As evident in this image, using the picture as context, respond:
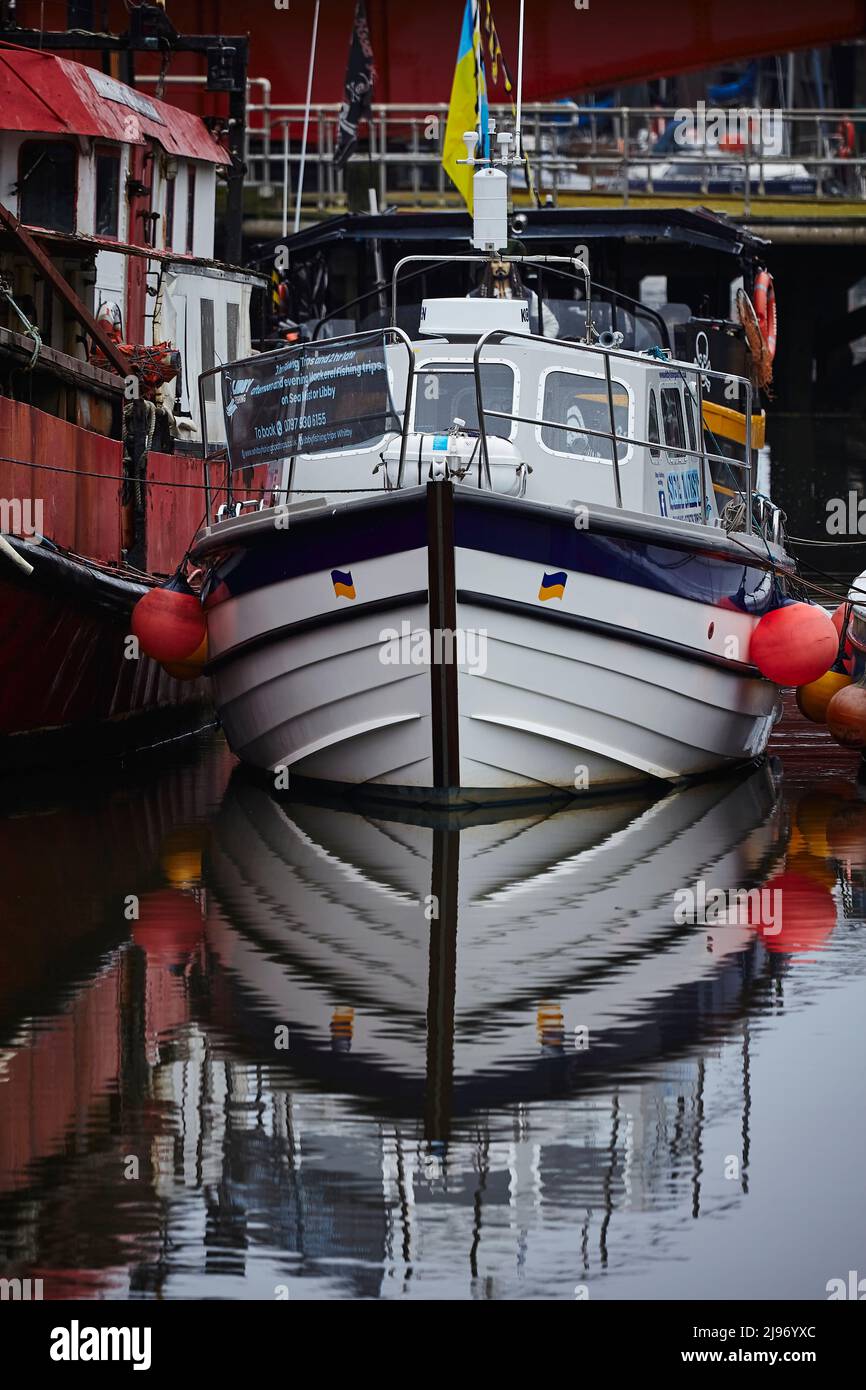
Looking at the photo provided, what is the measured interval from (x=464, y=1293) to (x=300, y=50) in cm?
2997

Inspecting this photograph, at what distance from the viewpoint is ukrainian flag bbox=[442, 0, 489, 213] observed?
44.6ft

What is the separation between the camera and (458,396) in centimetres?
1161

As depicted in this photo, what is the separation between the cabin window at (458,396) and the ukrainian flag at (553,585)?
1103 mm

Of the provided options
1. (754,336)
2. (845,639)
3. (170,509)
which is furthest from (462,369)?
(754,336)

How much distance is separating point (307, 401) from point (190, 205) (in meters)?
6.24

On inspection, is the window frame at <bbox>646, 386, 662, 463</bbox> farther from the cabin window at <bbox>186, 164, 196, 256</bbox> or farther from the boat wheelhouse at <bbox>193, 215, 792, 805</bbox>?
the cabin window at <bbox>186, 164, 196, 256</bbox>

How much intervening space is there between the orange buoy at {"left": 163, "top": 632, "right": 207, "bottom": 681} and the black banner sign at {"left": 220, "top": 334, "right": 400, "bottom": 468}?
3.77 feet

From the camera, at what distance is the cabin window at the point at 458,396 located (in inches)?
454

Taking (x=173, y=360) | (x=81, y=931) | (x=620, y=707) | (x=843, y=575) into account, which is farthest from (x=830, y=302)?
(x=81, y=931)

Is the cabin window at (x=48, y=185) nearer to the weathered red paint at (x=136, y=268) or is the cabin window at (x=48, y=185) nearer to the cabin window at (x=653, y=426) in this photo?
the weathered red paint at (x=136, y=268)

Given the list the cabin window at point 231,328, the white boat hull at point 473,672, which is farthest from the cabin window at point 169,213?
the white boat hull at point 473,672

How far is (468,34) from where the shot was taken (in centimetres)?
1391

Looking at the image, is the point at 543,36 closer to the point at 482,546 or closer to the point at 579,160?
the point at 579,160

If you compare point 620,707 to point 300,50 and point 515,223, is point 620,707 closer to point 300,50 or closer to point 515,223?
point 515,223
